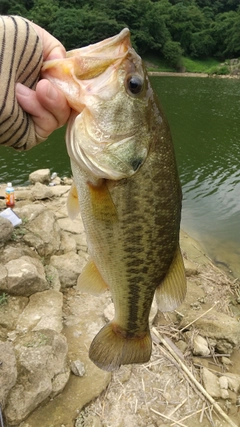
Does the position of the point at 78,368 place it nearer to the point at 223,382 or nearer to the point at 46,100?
the point at 223,382

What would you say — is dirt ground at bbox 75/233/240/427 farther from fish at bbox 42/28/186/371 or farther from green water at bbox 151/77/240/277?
green water at bbox 151/77/240/277

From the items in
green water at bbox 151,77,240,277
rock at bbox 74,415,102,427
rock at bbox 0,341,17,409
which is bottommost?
green water at bbox 151,77,240,277

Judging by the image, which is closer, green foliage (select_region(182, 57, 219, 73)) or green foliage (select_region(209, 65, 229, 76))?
green foliage (select_region(209, 65, 229, 76))

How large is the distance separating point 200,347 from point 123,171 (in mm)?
4011

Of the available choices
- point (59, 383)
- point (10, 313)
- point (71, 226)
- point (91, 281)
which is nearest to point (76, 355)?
point (59, 383)

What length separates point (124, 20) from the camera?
71.2 meters

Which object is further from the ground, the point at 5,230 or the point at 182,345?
the point at 5,230

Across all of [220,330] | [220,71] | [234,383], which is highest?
[234,383]

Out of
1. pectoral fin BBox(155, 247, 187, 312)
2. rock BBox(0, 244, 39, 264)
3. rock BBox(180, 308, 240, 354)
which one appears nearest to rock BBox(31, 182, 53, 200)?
rock BBox(0, 244, 39, 264)

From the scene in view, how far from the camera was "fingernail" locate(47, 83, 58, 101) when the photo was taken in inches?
63.7

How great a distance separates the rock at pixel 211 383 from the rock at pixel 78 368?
5.06ft

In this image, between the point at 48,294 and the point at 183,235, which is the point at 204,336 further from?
the point at 183,235

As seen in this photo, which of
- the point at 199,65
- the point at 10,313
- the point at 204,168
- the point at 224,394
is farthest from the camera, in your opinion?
the point at 199,65

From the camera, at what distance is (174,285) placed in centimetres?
228
